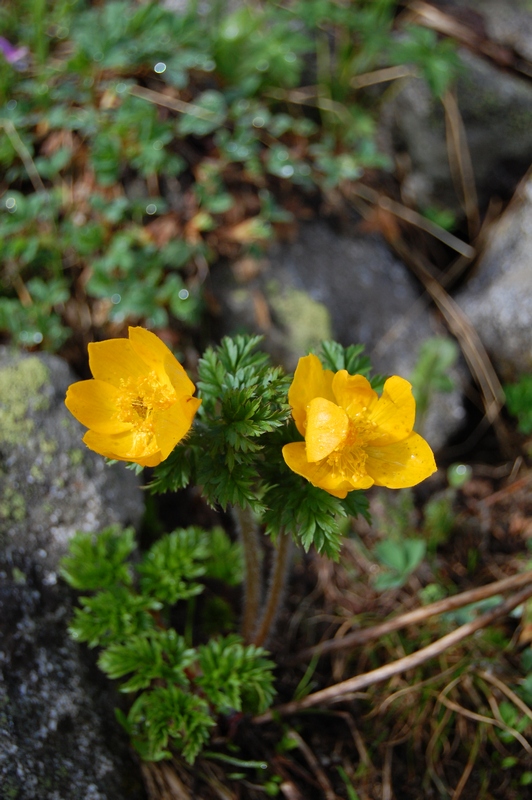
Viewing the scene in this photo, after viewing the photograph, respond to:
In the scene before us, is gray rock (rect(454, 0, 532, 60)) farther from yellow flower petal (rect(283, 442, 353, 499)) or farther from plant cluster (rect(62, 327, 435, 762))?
yellow flower petal (rect(283, 442, 353, 499))

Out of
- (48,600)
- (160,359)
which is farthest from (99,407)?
(48,600)

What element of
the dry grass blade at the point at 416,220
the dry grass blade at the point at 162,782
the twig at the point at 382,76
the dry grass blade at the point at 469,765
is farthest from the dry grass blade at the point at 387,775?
the twig at the point at 382,76

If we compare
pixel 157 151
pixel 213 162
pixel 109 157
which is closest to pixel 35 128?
pixel 109 157

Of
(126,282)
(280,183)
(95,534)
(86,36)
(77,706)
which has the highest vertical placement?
(86,36)

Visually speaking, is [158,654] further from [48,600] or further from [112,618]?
[48,600]

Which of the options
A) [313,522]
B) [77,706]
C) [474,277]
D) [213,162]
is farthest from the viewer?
[474,277]

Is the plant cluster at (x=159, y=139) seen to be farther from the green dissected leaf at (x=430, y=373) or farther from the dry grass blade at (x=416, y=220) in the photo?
the green dissected leaf at (x=430, y=373)

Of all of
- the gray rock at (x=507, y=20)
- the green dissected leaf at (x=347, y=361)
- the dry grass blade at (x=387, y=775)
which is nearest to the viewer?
the green dissected leaf at (x=347, y=361)

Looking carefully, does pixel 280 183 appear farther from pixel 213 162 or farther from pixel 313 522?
pixel 313 522
